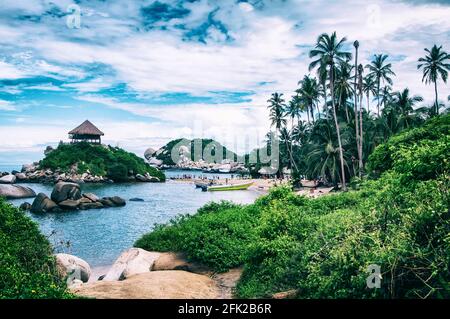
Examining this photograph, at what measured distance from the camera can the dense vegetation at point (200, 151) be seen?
151m

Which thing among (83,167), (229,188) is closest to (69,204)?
(229,188)

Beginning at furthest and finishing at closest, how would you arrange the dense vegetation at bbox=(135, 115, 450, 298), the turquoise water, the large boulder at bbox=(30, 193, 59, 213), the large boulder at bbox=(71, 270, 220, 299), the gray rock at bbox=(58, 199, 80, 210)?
the gray rock at bbox=(58, 199, 80, 210) → the large boulder at bbox=(30, 193, 59, 213) → the turquoise water → the large boulder at bbox=(71, 270, 220, 299) → the dense vegetation at bbox=(135, 115, 450, 298)

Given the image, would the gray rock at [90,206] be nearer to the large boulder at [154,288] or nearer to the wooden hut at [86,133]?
the large boulder at [154,288]

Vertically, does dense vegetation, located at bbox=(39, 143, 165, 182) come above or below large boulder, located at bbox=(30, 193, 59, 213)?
above

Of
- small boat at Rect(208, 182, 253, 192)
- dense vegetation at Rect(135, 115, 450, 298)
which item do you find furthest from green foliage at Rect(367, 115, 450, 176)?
small boat at Rect(208, 182, 253, 192)

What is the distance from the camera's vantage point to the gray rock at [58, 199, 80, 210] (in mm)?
39469

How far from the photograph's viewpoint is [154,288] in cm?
970

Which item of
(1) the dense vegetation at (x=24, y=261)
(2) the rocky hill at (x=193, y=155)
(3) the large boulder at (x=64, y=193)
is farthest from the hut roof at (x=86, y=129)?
(2) the rocky hill at (x=193, y=155)

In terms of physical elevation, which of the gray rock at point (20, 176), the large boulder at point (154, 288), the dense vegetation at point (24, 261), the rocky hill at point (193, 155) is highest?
the rocky hill at point (193, 155)

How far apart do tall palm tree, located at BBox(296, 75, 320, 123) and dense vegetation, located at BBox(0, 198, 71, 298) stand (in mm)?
40072

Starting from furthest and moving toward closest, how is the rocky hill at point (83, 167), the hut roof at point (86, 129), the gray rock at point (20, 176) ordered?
1. the rocky hill at point (83, 167)
2. the hut roof at point (86, 129)
3. the gray rock at point (20, 176)

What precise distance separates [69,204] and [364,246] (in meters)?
37.7

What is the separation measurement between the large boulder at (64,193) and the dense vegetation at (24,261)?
29399 millimetres

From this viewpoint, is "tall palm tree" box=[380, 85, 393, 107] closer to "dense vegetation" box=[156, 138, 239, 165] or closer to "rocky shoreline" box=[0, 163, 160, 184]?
"rocky shoreline" box=[0, 163, 160, 184]
